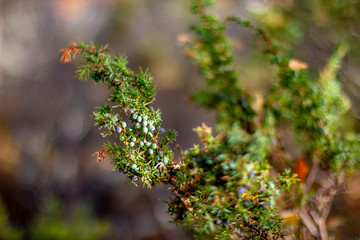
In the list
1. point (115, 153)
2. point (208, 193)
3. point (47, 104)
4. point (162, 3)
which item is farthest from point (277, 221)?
point (162, 3)

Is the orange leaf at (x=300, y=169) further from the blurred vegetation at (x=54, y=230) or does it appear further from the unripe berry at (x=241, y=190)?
the blurred vegetation at (x=54, y=230)

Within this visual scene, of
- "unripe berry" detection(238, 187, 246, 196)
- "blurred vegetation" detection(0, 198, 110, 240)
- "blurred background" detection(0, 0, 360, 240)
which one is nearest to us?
"unripe berry" detection(238, 187, 246, 196)

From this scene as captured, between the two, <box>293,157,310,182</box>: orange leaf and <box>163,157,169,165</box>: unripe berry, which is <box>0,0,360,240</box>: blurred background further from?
<box>163,157,169,165</box>: unripe berry

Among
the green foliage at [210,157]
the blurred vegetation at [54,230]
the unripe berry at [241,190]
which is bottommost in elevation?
the unripe berry at [241,190]

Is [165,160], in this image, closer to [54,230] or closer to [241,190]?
[241,190]

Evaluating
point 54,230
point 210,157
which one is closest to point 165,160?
point 210,157

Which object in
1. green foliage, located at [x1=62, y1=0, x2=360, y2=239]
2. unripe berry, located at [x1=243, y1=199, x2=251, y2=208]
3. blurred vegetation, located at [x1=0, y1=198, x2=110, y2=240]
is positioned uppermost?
blurred vegetation, located at [x1=0, y1=198, x2=110, y2=240]

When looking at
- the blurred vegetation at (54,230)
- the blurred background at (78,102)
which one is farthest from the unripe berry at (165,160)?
the blurred background at (78,102)

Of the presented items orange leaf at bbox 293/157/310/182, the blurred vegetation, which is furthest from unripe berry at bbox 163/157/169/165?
the blurred vegetation
